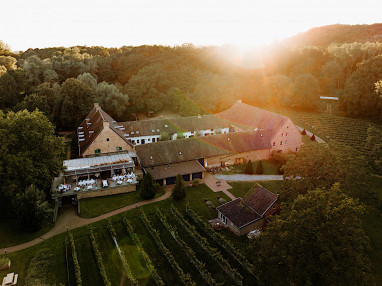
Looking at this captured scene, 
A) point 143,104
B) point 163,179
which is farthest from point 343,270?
point 143,104

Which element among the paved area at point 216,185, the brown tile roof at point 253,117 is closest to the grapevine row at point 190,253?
the paved area at point 216,185

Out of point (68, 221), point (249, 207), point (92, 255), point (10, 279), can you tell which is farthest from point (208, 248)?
point (10, 279)

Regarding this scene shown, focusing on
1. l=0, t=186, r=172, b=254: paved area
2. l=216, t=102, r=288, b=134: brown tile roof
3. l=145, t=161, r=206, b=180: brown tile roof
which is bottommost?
l=0, t=186, r=172, b=254: paved area

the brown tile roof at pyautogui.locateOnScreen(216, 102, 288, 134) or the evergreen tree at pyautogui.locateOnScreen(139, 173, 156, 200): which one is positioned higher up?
the brown tile roof at pyautogui.locateOnScreen(216, 102, 288, 134)

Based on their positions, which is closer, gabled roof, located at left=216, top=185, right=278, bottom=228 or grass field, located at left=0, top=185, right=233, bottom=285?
grass field, located at left=0, top=185, right=233, bottom=285

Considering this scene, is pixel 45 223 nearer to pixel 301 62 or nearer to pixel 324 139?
pixel 324 139

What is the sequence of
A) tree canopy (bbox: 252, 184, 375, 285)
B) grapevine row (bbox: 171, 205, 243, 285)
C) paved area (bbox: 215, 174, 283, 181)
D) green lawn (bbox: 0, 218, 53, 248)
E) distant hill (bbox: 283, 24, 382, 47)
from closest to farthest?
tree canopy (bbox: 252, 184, 375, 285) < grapevine row (bbox: 171, 205, 243, 285) < green lawn (bbox: 0, 218, 53, 248) < paved area (bbox: 215, 174, 283, 181) < distant hill (bbox: 283, 24, 382, 47)

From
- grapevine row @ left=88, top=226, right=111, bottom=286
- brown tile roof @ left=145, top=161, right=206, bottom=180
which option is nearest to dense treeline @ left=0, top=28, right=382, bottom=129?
brown tile roof @ left=145, top=161, right=206, bottom=180

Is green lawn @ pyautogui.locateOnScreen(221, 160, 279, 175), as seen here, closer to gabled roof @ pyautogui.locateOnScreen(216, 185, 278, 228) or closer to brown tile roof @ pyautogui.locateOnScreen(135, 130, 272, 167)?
brown tile roof @ pyautogui.locateOnScreen(135, 130, 272, 167)
